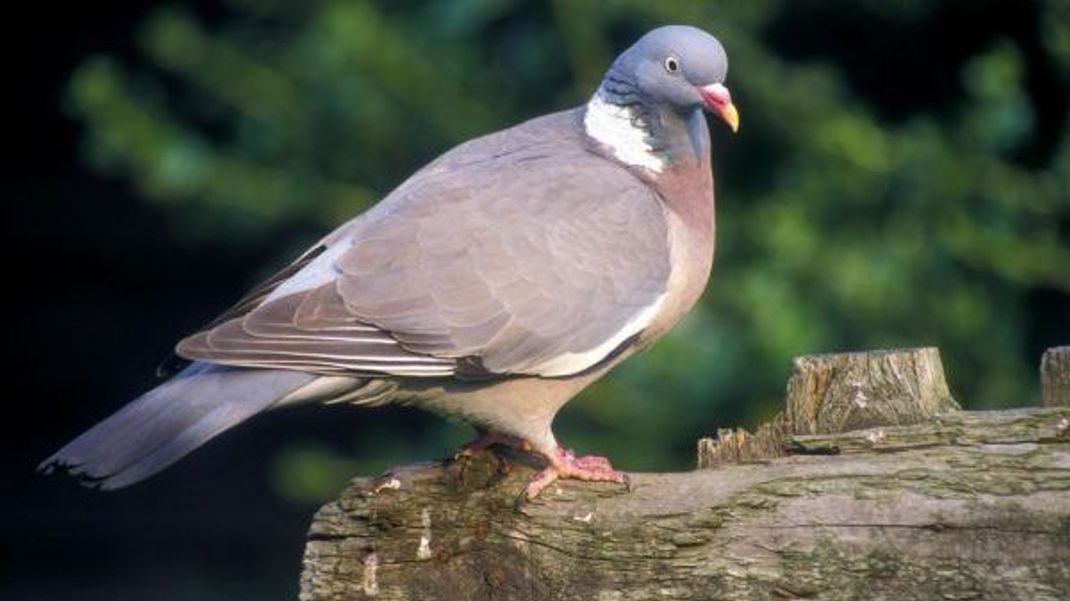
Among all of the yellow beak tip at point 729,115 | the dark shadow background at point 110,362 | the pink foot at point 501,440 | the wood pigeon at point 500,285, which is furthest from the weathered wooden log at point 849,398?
the dark shadow background at point 110,362

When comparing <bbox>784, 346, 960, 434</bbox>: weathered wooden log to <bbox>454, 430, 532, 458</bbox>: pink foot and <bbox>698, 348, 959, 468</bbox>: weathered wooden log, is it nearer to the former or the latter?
<bbox>698, 348, 959, 468</bbox>: weathered wooden log

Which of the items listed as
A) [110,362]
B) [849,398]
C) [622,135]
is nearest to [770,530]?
[849,398]

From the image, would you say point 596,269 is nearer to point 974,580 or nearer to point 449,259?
point 449,259

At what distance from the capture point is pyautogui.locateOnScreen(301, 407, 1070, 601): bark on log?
1.64 metres

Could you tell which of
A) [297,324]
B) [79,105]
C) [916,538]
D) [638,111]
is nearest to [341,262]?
[297,324]

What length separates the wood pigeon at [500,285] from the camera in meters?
2.50

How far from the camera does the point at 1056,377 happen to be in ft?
6.05

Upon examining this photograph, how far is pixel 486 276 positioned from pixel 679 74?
1.44 feet

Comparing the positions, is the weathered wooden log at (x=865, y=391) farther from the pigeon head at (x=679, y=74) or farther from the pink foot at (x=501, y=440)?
the pigeon head at (x=679, y=74)

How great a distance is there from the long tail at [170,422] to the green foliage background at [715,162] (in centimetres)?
157

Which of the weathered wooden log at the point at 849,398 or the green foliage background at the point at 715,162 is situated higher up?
the green foliage background at the point at 715,162

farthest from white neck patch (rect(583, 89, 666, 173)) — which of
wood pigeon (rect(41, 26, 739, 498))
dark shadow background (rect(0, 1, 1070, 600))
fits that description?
dark shadow background (rect(0, 1, 1070, 600))

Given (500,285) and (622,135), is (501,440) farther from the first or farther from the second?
(622,135)

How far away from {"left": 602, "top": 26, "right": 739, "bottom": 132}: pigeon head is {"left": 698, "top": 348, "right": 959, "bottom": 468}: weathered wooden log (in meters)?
0.87
